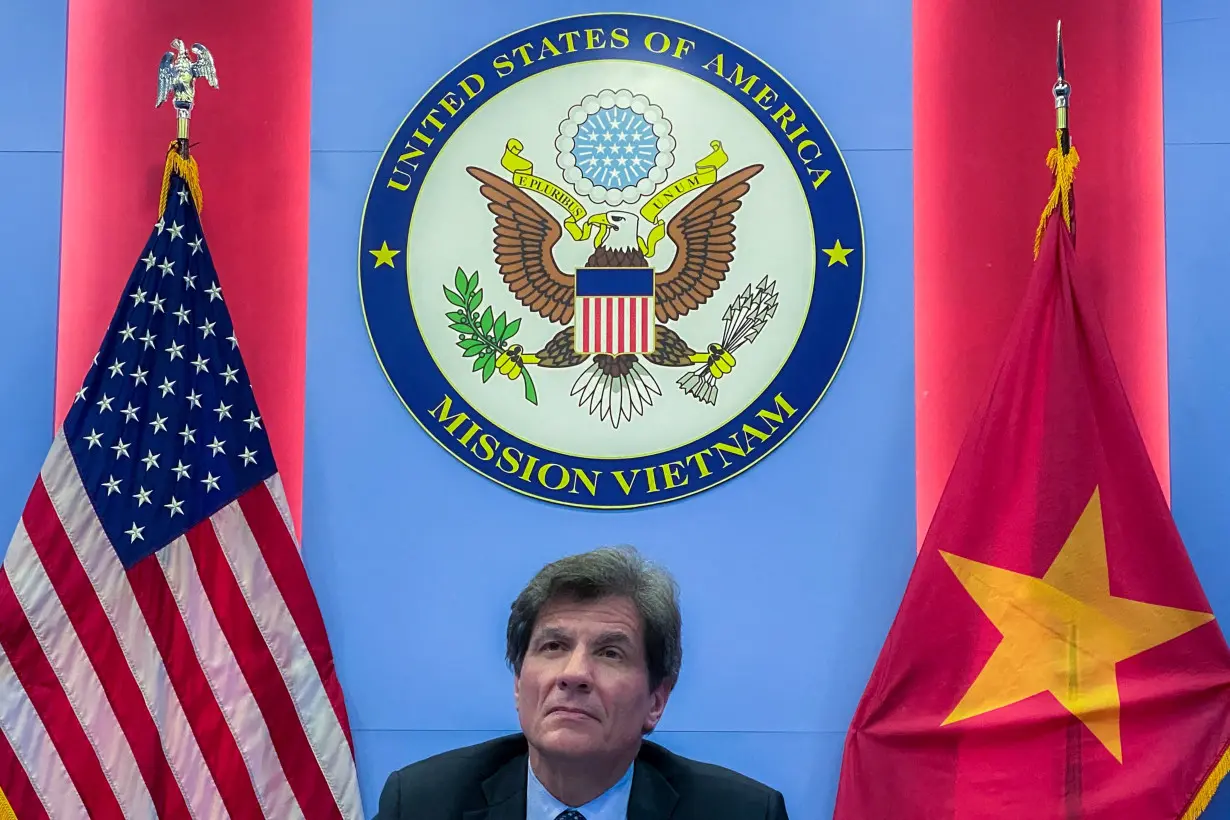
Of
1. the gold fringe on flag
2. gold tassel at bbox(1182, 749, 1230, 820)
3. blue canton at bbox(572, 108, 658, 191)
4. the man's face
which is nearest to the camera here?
the man's face

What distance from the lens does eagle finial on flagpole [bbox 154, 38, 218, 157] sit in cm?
301

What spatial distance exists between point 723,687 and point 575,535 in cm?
44

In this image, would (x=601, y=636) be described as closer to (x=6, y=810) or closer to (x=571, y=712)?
(x=571, y=712)

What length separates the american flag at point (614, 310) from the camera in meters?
3.08

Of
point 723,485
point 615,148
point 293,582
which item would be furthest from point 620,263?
point 293,582

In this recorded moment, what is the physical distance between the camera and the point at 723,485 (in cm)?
305

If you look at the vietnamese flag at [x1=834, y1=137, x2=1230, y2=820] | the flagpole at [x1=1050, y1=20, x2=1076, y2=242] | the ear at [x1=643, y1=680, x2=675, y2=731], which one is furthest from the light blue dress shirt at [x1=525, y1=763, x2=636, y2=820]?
the flagpole at [x1=1050, y1=20, x2=1076, y2=242]

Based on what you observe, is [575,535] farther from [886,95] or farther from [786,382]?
[886,95]

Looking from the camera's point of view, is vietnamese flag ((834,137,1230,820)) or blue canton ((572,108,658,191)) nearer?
vietnamese flag ((834,137,1230,820))

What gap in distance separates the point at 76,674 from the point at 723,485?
4.46 feet

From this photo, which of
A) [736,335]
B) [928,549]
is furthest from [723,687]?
[736,335]

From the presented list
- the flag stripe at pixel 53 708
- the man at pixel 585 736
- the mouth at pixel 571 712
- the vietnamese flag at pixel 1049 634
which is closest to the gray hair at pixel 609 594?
the man at pixel 585 736

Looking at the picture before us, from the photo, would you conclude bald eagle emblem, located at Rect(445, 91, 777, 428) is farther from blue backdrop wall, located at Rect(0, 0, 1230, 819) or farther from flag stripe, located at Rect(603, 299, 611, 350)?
blue backdrop wall, located at Rect(0, 0, 1230, 819)

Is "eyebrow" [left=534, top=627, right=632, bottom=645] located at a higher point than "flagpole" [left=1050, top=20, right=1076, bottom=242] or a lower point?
lower
